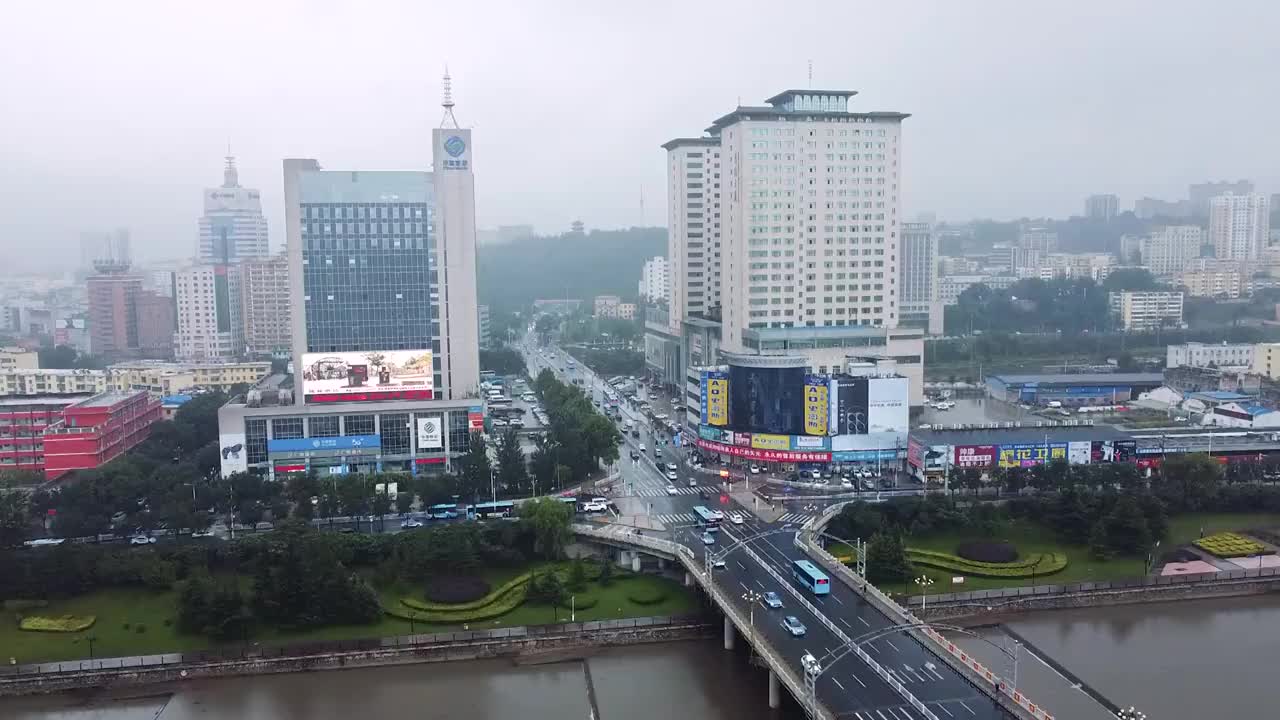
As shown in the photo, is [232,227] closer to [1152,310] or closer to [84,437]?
[84,437]

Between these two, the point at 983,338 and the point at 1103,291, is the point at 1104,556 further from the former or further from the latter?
the point at 1103,291

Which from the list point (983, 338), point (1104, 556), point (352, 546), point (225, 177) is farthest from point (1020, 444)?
point (225, 177)

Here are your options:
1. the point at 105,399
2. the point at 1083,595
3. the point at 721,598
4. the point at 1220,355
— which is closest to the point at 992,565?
the point at 1083,595

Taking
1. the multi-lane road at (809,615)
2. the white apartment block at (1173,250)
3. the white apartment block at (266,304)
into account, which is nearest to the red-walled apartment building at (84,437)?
the multi-lane road at (809,615)

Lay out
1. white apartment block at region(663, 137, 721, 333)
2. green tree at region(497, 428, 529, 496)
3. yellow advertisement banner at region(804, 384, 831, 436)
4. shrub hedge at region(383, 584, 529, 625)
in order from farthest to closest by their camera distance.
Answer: white apartment block at region(663, 137, 721, 333) → yellow advertisement banner at region(804, 384, 831, 436) → green tree at region(497, 428, 529, 496) → shrub hedge at region(383, 584, 529, 625)

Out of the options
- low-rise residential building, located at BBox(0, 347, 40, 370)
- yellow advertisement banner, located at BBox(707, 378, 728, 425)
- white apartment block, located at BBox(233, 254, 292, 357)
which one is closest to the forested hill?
white apartment block, located at BBox(233, 254, 292, 357)

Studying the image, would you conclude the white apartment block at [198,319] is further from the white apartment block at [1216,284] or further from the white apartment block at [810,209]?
the white apartment block at [1216,284]

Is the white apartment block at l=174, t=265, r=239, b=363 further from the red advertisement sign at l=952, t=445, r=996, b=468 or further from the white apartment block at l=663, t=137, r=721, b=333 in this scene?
the red advertisement sign at l=952, t=445, r=996, b=468
